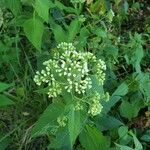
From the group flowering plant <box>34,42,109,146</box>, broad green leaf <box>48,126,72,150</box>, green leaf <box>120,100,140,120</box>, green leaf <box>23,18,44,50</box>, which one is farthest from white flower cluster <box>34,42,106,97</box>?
green leaf <box>120,100,140,120</box>

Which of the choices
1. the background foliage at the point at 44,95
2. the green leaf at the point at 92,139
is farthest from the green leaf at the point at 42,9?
the green leaf at the point at 92,139

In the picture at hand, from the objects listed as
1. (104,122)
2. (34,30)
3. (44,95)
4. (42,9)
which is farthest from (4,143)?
(42,9)

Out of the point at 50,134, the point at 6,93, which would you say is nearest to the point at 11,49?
the point at 6,93

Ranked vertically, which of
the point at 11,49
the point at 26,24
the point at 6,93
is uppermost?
the point at 26,24

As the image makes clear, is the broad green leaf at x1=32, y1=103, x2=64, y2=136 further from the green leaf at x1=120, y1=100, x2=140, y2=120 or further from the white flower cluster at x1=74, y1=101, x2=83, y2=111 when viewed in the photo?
the green leaf at x1=120, y1=100, x2=140, y2=120

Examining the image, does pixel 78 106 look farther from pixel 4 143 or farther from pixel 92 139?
pixel 4 143

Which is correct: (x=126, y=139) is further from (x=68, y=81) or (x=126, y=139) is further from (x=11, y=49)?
(x=11, y=49)

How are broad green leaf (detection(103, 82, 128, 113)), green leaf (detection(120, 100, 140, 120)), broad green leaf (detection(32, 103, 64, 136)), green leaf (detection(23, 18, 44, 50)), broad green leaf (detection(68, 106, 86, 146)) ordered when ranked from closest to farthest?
broad green leaf (detection(68, 106, 86, 146)) → broad green leaf (detection(32, 103, 64, 136)) → green leaf (detection(23, 18, 44, 50)) → broad green leaf (detection(103, 82, 128, 113)) → green leaf (detection(120, 100, 140, 120))
